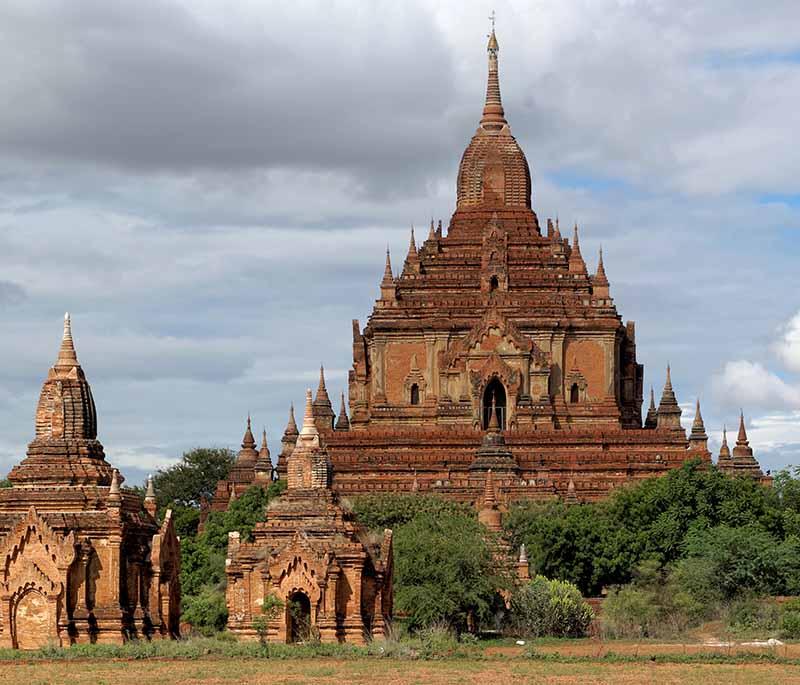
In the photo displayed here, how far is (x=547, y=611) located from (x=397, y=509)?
12485 millimetres

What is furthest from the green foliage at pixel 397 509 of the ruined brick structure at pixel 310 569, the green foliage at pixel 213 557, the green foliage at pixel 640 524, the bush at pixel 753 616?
the ruined brick structure at pixel 310 569

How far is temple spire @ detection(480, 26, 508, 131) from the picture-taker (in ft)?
303

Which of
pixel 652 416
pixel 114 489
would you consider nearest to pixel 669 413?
pixel 652 416

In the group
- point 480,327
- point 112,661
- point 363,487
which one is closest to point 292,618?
point 112,661

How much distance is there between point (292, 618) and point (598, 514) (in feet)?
69.0

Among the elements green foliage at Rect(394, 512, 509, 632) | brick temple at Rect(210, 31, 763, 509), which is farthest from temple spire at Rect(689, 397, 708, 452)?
green foliage at Rect(394, 512, 509, 632)

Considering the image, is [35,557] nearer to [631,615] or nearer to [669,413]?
[631,615]

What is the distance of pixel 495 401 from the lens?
85.2 meters

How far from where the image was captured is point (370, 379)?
86.9 metres

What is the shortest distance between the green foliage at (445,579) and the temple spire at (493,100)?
3369cm

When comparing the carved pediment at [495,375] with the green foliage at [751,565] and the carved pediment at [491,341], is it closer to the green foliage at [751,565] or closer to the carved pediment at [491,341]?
the carved pediment at [491,341]

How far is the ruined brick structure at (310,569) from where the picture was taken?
52.5 metres

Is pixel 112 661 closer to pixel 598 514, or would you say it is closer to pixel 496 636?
pixel 496 636

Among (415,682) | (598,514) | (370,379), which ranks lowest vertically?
(415,682)
